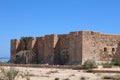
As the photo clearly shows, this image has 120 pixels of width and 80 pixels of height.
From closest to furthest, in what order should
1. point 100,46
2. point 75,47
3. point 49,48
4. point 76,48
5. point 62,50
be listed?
point 76,48 → point 75,47 → point 100,46 → point 62,50 → point 49,48

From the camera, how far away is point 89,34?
4216cm

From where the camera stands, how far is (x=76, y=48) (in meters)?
42.1

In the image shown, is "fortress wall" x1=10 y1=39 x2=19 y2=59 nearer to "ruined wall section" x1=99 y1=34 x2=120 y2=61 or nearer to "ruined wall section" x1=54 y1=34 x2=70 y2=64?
"ruined wall section" x1=54 y1=34 x2=70 y2=64

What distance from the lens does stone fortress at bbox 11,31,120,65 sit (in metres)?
41.8

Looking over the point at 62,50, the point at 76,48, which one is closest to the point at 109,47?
the point at 76,48

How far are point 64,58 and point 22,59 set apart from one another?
8310 mm

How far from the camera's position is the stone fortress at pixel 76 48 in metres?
41.8

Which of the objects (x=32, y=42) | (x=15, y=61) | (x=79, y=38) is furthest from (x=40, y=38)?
(x=79, y=38)

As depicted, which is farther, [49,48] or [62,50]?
[49,48]

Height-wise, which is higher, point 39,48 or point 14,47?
point 14,47

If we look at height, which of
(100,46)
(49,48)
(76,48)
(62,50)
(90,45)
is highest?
(90,45)

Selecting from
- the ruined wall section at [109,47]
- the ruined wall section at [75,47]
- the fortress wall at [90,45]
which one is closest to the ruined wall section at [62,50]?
the ruined wall section at [75,47]

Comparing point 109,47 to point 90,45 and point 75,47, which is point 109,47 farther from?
point 75,47

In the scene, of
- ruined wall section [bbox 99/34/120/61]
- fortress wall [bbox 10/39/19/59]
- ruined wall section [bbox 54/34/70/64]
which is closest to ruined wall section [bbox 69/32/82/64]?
ruined wall section [bbox 54/34/70/64]
